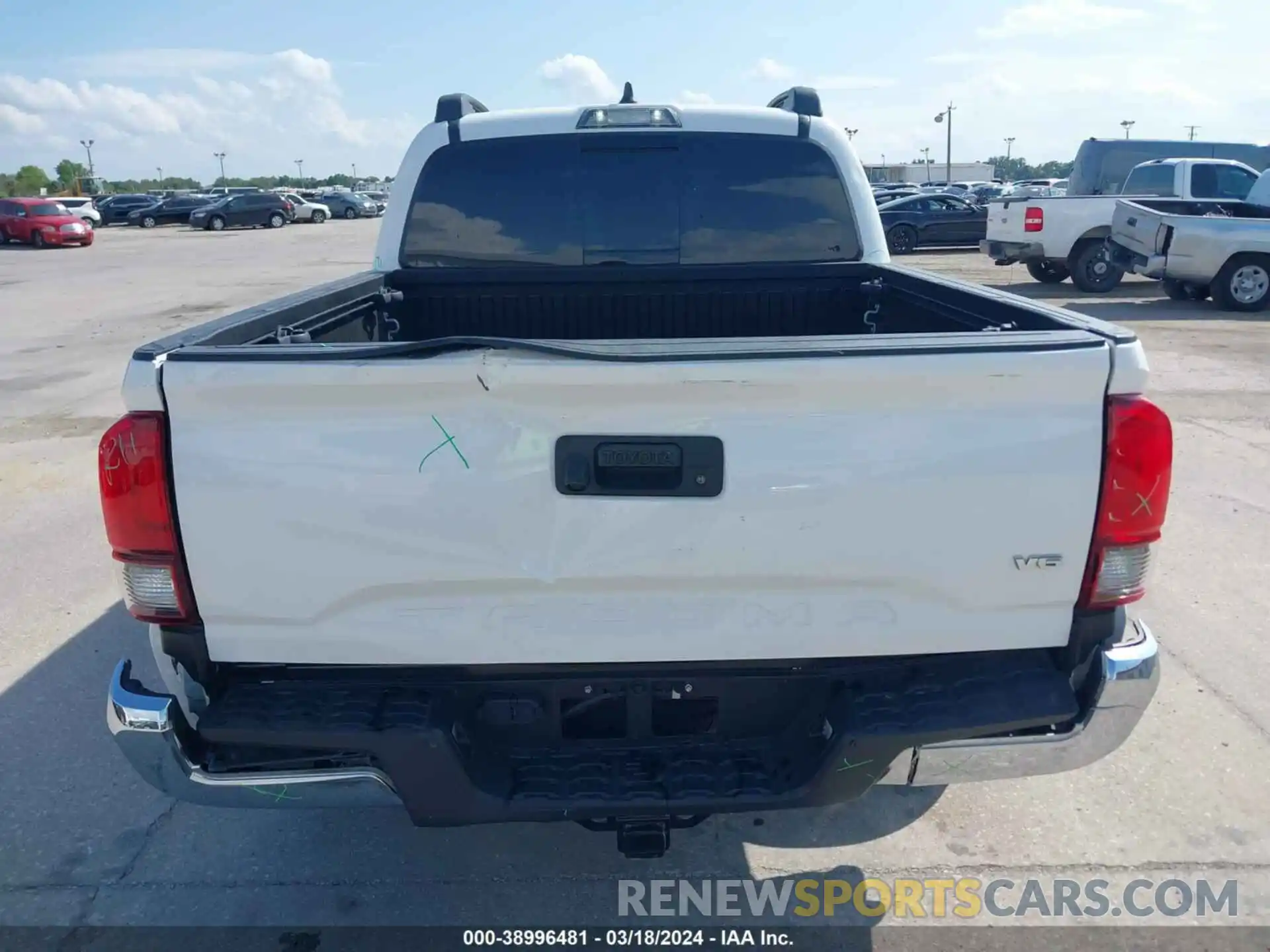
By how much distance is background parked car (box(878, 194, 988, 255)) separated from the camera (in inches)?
1025

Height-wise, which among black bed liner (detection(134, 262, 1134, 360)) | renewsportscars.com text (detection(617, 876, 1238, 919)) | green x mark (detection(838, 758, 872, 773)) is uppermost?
black bed liner (detection(134, 262, 1134, 360))

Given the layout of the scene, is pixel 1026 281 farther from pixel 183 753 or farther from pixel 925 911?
pixel 183 753

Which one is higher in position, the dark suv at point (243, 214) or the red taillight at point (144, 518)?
the dark suv at point (243, 214)

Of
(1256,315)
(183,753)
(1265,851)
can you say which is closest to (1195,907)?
(1265,851)

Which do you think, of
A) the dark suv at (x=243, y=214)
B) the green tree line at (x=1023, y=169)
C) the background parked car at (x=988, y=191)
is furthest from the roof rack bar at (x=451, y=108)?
the green tree line at (x=1023, y=169)

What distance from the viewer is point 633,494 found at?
222 centimetres

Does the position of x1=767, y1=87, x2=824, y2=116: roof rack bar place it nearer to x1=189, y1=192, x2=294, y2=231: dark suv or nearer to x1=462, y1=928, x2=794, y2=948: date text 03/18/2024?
x1=462, y1=928, x2=794, y2=948: date text 03/18/2024

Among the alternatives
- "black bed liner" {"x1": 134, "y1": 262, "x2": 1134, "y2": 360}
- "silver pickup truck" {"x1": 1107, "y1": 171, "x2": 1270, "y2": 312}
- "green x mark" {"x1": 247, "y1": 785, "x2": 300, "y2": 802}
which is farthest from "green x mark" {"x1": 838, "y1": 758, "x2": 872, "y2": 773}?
"silver pickup truck" {"x1": 1107, "y1": 171, "x2": 1270, "y2": 312}

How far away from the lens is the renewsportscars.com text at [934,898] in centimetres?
294

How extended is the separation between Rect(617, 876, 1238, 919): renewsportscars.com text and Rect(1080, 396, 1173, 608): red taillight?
1.15 metres

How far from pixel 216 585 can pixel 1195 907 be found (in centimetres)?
290

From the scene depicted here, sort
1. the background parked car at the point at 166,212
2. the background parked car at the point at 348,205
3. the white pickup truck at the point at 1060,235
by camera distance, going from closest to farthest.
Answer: the white pickup truck at the point at 1060,235
the background parked car at the point at 166,212
the background parked car at the point at 348,205

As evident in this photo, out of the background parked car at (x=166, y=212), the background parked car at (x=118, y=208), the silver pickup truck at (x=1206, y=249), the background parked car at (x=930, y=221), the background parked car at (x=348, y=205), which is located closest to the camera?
the silver pickup truck at (x=1206, y=249)

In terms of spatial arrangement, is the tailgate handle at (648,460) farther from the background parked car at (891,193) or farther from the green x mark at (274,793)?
the background parked car at (891,193)
